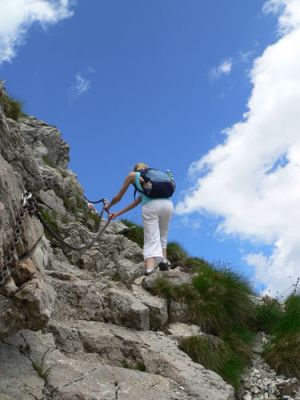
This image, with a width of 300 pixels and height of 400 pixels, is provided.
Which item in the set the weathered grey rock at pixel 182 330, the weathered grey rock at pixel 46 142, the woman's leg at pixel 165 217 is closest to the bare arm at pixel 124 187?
the woman's leg at pixel 165 217

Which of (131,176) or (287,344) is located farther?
(131,176)

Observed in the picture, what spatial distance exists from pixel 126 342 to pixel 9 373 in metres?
2.44

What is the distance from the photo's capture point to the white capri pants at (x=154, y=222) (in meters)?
12.2

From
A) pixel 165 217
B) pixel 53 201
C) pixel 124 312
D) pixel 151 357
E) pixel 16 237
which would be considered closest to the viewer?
pixel 16 237

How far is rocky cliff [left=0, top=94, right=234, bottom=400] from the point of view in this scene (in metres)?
6.32

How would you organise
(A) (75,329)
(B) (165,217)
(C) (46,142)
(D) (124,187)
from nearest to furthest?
1. (A) (75,329)
2. (B) (165,217)
3. (D) (124,187)
4. (C) (46,142)

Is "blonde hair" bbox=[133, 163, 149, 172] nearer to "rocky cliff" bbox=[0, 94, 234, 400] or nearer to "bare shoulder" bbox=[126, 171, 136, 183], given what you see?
"bare shoulder" bbox=[126, 171, 136, 183]

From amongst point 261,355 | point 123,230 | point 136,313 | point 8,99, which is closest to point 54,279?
point 136,313

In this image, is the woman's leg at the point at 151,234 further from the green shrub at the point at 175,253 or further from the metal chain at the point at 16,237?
the metal chain at the point at 16,237

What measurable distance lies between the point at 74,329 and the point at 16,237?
2831 millimetres

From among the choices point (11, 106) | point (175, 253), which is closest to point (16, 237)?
point (175, 253)

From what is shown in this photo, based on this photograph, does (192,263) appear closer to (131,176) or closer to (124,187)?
(124,187)

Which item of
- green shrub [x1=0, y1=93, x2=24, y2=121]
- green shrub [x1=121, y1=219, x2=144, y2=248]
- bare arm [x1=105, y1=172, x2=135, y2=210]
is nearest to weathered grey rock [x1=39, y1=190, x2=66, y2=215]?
green shrub [x1=121, y1=219, x2=144, y2=248]

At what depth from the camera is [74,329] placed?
8375 mm
